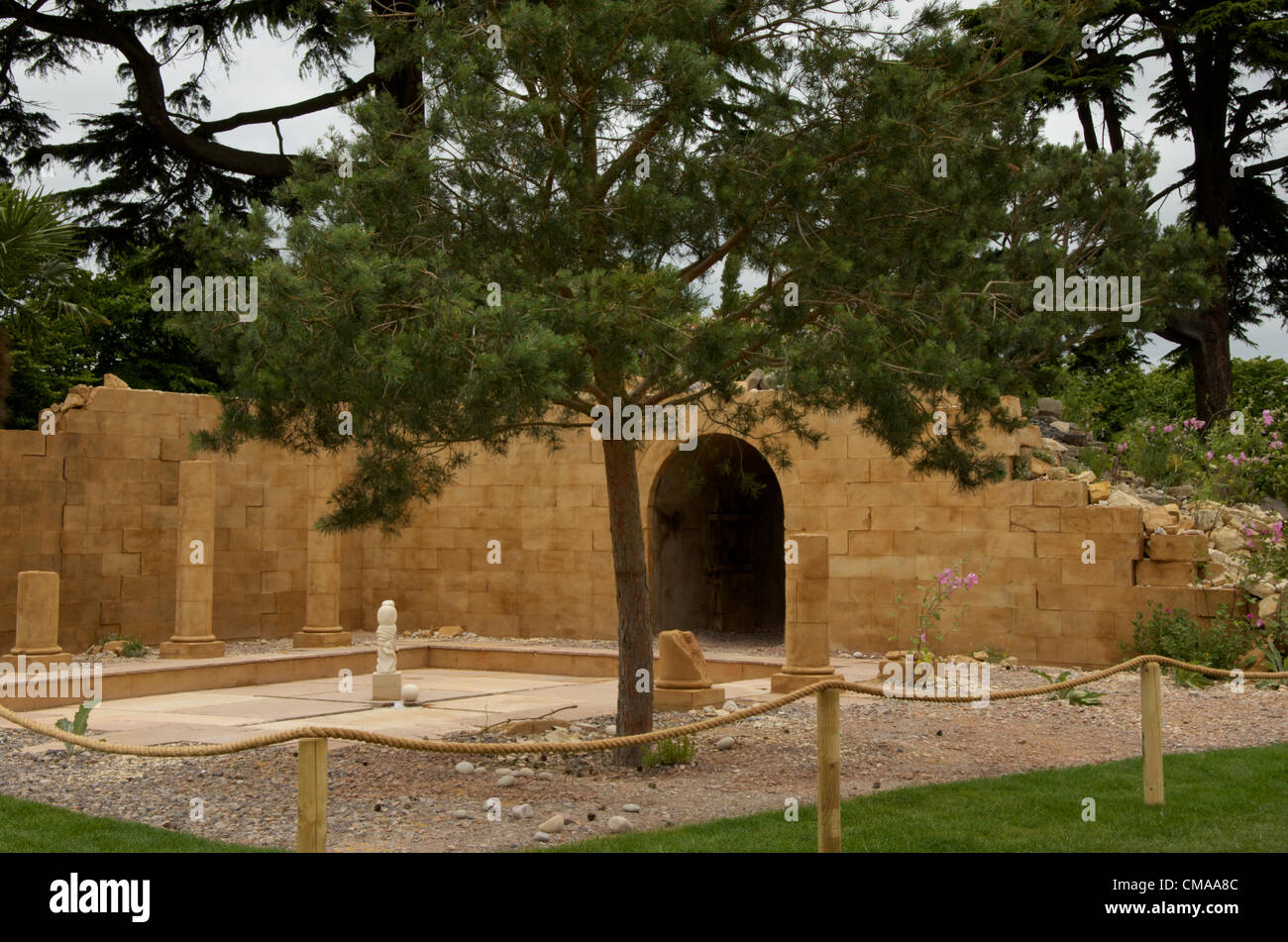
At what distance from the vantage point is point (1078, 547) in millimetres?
14133

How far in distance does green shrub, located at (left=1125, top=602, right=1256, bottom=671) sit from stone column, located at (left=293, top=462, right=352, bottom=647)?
10.3 metres

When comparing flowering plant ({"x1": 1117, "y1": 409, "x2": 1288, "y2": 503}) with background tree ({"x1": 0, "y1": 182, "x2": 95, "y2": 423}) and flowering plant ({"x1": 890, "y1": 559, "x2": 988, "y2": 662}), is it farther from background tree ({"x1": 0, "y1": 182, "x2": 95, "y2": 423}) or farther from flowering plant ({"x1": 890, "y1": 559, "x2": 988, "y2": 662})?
background tree ({"x1": 0, "y1": 182, "x2": 95, "y2": 423})

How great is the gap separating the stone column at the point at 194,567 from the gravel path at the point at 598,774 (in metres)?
4.96

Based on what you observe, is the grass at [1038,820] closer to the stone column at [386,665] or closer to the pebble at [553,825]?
the pebble at [553,825]

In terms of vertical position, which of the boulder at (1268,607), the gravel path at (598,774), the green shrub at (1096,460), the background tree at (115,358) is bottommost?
the gravel path at (598,774)

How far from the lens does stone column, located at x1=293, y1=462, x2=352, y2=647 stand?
1712 cm

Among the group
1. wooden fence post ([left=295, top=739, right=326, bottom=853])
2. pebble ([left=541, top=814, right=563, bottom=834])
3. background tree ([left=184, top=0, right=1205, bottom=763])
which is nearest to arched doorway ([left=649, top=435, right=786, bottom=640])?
background tree ([left=184, top=0, right=1205, bottom=763])

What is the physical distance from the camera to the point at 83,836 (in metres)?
6.72

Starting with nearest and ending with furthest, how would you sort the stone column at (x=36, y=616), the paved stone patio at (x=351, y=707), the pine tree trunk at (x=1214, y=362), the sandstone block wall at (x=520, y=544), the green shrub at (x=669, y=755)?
the green shrub at (x=669, y=755) < the paved stone patio at (x=351, y=707) < the stone column at (x=36, y=616) < the sandstone block wall at (x=520, y=544) < the pine tree trunk at (x=1214, y=362)

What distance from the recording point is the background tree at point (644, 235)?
7.07 metres

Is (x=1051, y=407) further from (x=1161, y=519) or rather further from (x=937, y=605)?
(x=937, y=605)

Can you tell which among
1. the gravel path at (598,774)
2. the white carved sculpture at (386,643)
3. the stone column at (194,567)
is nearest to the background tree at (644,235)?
the gravel path at (598,774)
